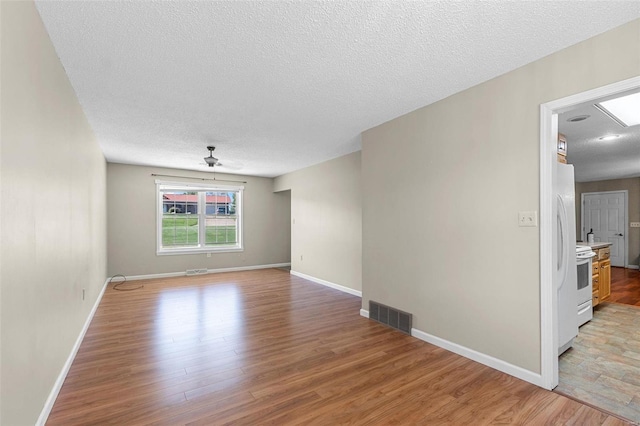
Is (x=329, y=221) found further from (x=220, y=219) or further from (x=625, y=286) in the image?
(x=625, y=286)

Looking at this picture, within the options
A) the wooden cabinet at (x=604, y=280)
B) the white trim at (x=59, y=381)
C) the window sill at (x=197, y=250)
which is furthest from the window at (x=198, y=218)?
the wooden cabinet at (x=604, y=280)

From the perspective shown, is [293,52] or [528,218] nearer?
[293,52]

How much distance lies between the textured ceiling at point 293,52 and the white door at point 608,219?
28.7 ft

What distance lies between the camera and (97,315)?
3.99 metres

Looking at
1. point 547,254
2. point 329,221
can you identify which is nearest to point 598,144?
point 547,254

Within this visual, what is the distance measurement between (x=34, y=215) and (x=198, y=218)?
577 cm

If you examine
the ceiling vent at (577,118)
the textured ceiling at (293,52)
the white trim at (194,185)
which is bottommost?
the white trim at (194,185)

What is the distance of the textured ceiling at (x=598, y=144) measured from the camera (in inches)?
132

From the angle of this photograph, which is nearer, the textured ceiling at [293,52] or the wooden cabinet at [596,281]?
the textured ceiling at [293,52]

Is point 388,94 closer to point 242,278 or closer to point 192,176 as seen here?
point 242,278

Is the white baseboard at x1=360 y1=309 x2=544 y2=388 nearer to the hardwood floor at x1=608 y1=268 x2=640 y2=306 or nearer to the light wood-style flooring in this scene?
the light wood-style flooring

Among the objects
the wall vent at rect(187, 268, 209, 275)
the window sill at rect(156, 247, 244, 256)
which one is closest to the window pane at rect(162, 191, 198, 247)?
the window sill at rect(156, 247, 244, 256)

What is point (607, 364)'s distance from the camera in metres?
2.62

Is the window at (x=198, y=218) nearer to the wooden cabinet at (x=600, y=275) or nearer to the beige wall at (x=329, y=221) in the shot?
the beige wall at (x=329, y=221)
